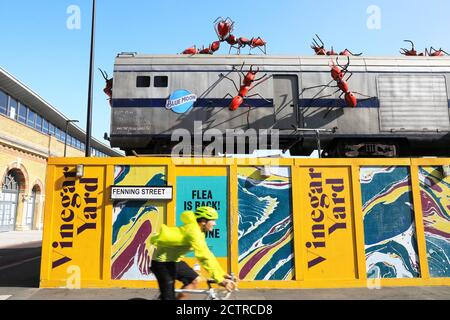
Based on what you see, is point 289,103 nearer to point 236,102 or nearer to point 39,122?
point 236,102

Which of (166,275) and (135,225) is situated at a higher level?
(135,225)

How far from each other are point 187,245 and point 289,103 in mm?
6719

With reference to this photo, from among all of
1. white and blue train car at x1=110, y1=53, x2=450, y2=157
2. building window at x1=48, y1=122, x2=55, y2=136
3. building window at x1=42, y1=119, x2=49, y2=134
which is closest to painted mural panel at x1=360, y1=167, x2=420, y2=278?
white and blue train car at x1=110, y1=53, x2=450, y2=157

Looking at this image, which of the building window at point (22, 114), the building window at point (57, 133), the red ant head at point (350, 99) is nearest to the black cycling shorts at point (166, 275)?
the red ant head at point (350, 99)

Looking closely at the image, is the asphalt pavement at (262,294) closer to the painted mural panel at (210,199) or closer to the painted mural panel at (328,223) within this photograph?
the painted mural panel at (328,223)

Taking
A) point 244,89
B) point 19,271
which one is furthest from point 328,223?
point 19,271

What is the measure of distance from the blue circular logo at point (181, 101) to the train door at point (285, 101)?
245 centimetres

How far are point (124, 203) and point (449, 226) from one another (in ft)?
25.7

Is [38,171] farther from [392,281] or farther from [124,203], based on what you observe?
[392,281]

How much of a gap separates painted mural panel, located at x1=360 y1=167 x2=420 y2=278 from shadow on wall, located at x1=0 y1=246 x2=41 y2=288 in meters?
8.04

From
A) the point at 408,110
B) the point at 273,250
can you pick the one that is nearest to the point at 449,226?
the point at 408,110

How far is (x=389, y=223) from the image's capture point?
26.9 feet

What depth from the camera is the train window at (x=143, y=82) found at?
10062 mm

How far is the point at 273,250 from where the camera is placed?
798cm
